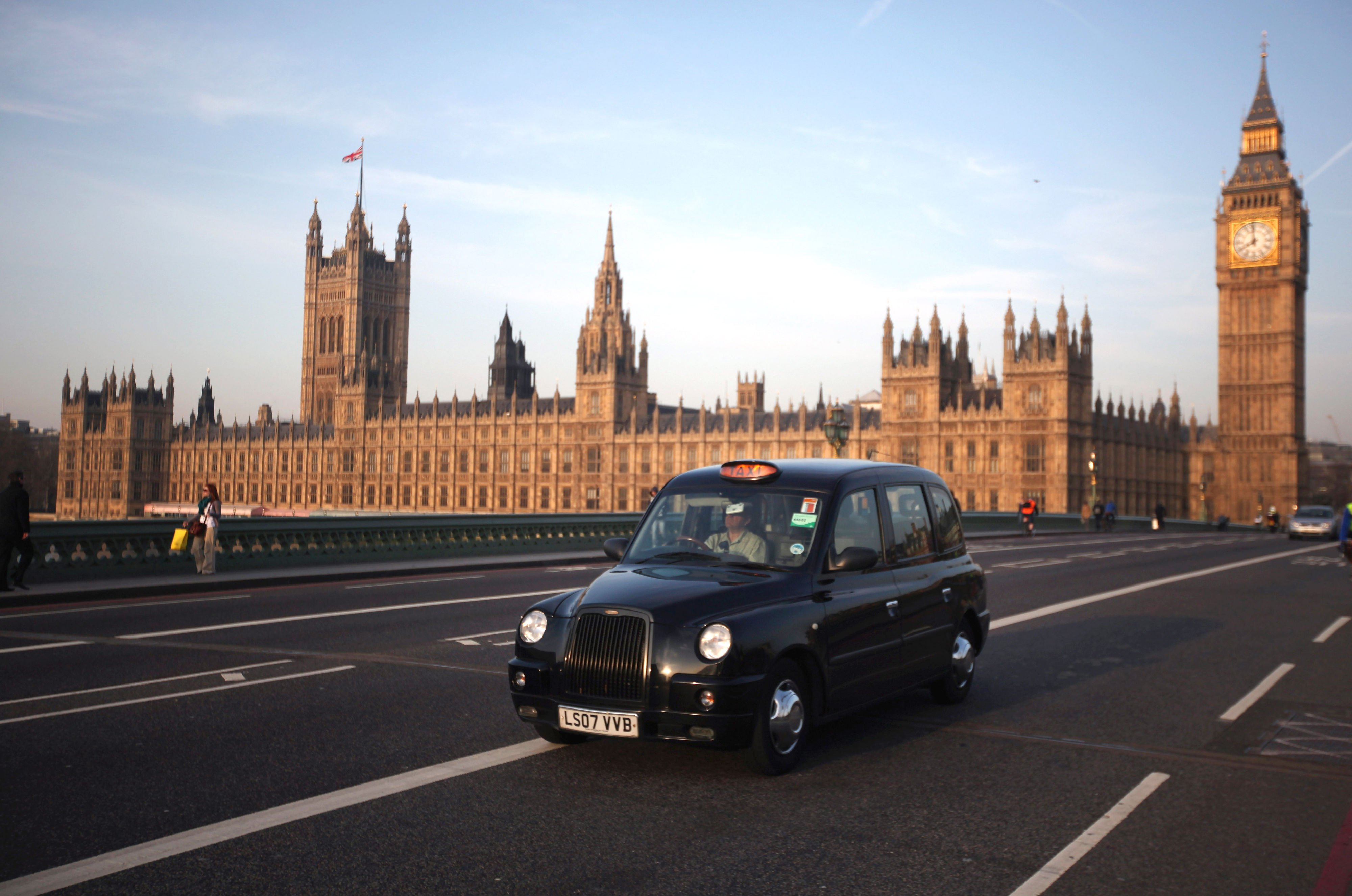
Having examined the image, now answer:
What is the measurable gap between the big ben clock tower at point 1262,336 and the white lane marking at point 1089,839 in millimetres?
103444

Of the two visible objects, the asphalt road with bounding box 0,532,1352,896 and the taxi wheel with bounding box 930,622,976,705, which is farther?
the taxi wheel with bounding box 930,622,976,705

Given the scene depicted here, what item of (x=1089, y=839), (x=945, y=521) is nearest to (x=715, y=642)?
(x=1089, y=839)

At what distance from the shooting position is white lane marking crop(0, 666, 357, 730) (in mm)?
7648

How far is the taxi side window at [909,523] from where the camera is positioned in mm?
7977

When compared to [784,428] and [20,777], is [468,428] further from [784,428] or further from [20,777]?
[20,777]

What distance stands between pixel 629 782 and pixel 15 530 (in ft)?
43.4

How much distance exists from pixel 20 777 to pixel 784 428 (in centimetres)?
7985

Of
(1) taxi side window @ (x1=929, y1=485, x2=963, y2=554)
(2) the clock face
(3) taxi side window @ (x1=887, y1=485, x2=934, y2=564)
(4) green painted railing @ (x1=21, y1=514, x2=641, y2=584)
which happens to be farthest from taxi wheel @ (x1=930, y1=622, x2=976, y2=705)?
(2) the clock face

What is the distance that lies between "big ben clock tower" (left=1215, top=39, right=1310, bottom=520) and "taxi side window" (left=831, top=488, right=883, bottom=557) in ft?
338

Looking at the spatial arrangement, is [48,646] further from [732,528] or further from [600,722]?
[732,528]

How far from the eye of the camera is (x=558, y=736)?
6.70m

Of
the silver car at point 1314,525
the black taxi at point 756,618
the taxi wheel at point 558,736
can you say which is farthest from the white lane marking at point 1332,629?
the silver car at point 1314,525

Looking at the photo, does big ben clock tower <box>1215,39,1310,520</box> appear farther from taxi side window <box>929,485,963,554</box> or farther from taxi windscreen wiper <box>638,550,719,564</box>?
taxi windscreen wiper <box>638,550,719,564</box>

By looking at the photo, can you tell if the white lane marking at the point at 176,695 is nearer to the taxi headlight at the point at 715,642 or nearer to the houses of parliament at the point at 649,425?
the taxi headlight at the point at 715,642
